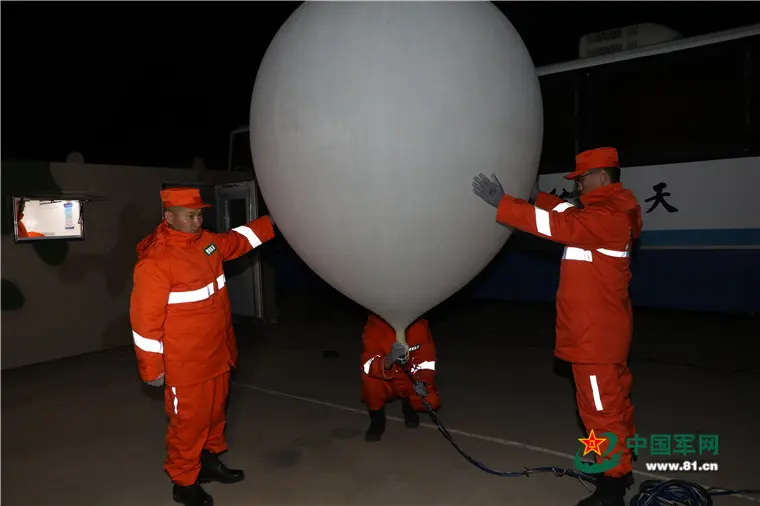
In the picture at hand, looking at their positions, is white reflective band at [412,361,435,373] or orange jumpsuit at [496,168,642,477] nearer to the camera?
orange jumpsuit at [496,168,642,477]

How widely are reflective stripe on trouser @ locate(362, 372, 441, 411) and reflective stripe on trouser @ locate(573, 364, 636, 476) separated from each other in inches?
→ 40.3

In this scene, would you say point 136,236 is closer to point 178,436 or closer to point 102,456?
point 102,456

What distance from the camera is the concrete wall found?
5.34 meters

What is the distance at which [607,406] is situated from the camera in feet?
8.34

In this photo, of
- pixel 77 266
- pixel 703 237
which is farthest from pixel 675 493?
pixel 77 266

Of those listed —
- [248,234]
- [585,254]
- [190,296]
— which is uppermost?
[248,234]

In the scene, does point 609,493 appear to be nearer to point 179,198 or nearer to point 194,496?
point 194,496

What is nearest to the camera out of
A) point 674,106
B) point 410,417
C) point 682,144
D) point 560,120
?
point 410,417

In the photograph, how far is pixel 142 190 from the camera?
20.4ft

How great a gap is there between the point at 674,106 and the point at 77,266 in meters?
6.27

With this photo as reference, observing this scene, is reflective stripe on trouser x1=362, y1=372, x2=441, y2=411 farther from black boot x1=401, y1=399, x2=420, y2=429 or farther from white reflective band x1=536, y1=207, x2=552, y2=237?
white reflective band x1=536, y1=207, x2=552, y2=237

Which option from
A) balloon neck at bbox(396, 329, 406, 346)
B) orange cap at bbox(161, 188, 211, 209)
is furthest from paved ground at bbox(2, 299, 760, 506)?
orange cap at bbox(161, 188, 211, 209)

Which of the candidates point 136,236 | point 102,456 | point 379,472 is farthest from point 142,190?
point 379,472

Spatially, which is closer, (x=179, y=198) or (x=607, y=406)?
(x=607, y=406)
